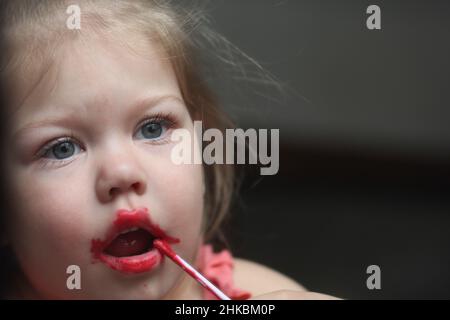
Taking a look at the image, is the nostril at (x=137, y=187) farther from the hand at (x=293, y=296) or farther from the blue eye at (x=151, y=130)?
the hand at (x=293, y=296)

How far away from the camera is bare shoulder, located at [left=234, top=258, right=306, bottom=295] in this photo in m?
0.87

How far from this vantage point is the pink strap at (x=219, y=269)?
2.81 ft


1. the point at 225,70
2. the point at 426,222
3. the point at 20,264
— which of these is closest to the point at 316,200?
the point at 426,222

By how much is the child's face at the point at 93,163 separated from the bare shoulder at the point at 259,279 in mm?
187

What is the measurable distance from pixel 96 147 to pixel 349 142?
15.6 inches

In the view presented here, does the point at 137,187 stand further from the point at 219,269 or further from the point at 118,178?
the point at 219,269

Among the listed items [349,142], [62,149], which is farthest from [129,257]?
[349,142]

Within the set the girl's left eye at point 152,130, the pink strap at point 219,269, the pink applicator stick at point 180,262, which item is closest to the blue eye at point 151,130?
the girl's left eye at point 152,130

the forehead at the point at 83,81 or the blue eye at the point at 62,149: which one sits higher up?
the forehead at the point at 83,81

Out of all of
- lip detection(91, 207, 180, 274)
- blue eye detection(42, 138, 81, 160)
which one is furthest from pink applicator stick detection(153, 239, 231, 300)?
blue eye detection(42, 138, 81, 160)

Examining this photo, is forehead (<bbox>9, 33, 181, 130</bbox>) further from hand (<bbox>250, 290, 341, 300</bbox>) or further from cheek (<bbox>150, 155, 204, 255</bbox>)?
hand (<bbox>250, 290, 341, 300</bbox>)

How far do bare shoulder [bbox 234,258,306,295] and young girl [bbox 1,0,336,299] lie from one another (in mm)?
151

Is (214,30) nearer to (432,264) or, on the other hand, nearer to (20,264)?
(20,264)

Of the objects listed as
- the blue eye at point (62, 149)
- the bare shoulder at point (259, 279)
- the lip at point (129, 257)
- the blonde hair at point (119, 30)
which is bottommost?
the bare shoulder at point (259, 279)
